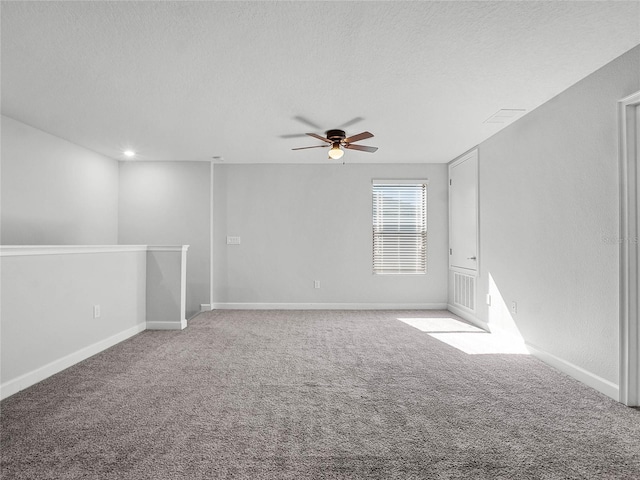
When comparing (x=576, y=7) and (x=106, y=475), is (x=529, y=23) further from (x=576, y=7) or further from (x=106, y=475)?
(x=106, y=475)

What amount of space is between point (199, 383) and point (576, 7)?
11.7ft

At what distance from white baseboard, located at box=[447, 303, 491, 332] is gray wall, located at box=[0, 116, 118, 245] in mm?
5667

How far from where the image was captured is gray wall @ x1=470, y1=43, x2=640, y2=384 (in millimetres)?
2830

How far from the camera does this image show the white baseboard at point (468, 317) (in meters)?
5.02

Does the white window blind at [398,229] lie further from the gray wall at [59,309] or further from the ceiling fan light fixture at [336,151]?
the gray wall at [59,309]

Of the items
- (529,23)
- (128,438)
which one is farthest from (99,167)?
(529,23)

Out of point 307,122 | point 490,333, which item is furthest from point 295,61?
point 490,333

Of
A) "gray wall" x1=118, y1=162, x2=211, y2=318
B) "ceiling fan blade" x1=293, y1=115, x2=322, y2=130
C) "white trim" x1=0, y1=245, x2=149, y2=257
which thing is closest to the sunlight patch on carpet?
"ceiling fan blade" x1=293, y1=115, x2=322, y2=130

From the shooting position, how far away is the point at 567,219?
332cm

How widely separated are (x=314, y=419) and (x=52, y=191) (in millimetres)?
4461

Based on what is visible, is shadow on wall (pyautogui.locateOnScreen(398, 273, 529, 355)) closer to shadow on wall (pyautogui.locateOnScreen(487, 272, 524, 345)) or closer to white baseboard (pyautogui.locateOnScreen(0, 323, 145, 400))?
shadow on wall (pyautogui.locateOnScreen(487, 272, 524, 345))

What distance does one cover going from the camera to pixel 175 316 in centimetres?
495

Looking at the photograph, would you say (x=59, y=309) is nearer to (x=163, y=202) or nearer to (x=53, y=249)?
(x=53, y=249)

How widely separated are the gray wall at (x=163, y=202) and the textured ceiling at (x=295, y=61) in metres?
1.77
